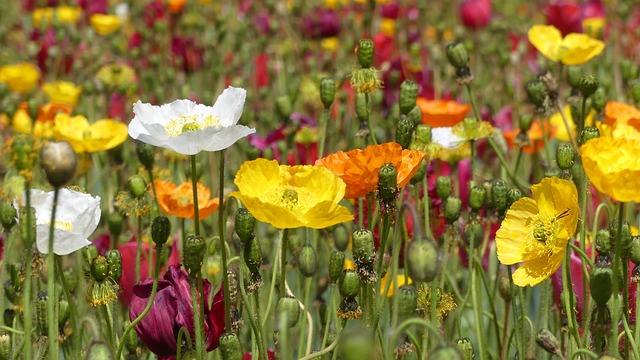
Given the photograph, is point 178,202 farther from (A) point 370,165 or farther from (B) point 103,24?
(B) point 103,24

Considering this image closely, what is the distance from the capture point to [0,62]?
2842mm

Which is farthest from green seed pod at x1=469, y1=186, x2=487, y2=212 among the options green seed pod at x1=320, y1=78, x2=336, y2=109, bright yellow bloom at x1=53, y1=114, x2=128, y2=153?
bright yellow bloom at x1=53, y1=114, x2=128, y2=153

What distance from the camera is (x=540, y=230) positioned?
1.01 m

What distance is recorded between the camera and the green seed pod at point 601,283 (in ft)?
2.82

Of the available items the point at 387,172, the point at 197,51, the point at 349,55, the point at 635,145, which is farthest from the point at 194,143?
the point at 349,55

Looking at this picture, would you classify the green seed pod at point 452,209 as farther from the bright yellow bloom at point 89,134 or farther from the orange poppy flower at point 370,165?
the bright yellow bloom at point 89,134

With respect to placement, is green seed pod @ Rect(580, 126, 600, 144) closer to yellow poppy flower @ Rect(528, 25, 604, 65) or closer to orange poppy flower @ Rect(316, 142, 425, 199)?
orange poppy flower @ Rect(316, 142, 425, 199)

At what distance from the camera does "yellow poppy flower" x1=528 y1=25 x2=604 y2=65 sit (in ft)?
5.00

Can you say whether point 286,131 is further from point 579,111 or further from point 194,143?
point 194,143

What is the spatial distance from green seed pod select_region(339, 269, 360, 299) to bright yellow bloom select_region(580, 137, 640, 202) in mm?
242

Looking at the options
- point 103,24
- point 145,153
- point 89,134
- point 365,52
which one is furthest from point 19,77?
point 365,52

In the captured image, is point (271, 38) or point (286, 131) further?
point (271, 38)

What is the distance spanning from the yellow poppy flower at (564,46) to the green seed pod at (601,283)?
0.72 metres

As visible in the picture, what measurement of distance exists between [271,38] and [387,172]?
2.08 meters
